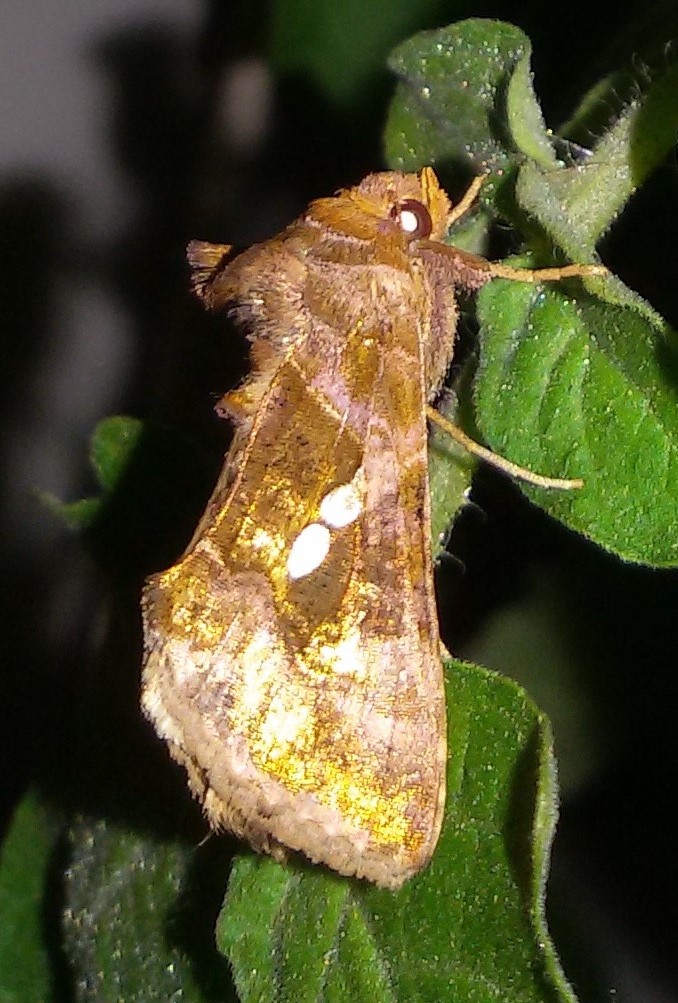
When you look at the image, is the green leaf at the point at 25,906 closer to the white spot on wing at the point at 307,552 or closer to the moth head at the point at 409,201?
the white spot on wing at the point at 307,552

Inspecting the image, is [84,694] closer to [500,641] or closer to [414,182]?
A: [500,641]

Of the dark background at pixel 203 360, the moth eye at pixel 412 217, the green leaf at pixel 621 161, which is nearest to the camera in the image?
the green leaf at pixel 621 161

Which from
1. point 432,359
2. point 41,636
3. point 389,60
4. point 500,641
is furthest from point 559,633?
point 41,636

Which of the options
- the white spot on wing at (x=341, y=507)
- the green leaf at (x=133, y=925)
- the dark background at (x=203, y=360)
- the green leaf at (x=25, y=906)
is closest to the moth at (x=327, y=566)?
the white spot on wing at (x=341, y=507)

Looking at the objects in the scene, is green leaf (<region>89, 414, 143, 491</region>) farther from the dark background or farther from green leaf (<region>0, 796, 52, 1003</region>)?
green leaf (<region>0, 796, 52, 1003</region>)

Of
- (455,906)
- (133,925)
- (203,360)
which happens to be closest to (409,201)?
(455,906)

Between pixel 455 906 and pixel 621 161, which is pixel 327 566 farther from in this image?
pixel 621 161
